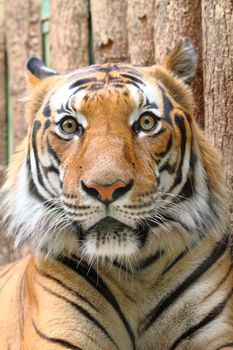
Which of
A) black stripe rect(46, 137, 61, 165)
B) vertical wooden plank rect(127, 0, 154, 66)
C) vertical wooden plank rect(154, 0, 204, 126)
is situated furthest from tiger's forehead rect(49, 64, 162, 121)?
vertical wooden plank rect(127, 0, 154, 66)

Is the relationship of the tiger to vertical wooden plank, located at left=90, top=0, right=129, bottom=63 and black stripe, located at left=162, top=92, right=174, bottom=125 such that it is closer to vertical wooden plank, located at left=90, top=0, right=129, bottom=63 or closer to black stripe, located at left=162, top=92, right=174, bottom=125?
black stripe, located at left=162, top=92, right=174, bottom=125

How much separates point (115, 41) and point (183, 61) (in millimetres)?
1573

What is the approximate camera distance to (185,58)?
3416mm

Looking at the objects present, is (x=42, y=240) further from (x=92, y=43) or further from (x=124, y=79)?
(x=92, y=43)

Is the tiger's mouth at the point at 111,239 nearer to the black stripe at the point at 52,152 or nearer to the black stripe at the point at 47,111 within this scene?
the black stripe at the point at 52,152

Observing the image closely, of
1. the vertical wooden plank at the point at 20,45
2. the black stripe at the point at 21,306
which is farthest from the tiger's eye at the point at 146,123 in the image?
the vertical wooden plank at the point at 20,45

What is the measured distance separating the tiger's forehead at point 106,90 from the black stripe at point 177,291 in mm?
605

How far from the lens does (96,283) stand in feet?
10.6

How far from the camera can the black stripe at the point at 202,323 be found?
10.4 feet

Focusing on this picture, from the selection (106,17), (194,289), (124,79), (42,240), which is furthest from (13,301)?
(106,17)

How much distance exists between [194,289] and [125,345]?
32 centimetres

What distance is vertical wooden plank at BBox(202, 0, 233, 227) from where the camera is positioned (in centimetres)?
378

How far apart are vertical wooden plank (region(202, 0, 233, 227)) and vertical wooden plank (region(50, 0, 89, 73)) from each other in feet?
4.61

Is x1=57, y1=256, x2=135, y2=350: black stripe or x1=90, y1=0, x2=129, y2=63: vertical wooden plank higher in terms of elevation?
x1=90, y1=0, x2=129, y2=63: vertical wooden plank
